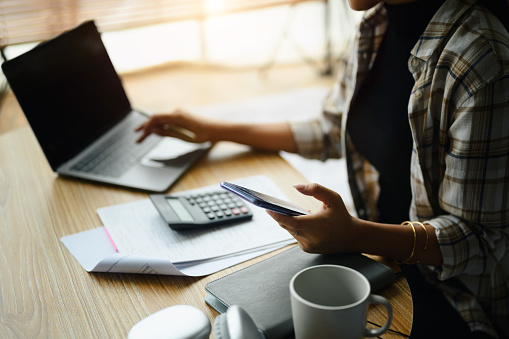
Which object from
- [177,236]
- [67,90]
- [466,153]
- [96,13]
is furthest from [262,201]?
[96,13]

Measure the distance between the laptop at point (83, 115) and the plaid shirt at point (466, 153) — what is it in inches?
→ 19.9

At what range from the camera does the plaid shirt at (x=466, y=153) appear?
80 cm

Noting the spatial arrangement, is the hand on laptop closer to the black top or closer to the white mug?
the black top

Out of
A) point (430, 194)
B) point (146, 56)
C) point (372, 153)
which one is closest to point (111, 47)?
point (146, 56)

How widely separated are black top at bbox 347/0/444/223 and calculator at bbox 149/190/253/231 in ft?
1.15

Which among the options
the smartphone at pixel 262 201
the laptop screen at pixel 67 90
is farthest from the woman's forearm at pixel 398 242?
the laptop screen at pixel 67 90

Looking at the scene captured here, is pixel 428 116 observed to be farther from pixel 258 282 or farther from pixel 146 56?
pixel 146 56

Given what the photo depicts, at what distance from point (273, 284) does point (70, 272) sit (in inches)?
12.5

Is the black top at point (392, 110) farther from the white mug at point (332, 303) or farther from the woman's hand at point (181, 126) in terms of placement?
the white mug at point (332, 303)

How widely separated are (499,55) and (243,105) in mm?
2202

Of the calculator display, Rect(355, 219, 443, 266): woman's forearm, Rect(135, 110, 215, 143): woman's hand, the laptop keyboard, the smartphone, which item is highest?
the smartphone

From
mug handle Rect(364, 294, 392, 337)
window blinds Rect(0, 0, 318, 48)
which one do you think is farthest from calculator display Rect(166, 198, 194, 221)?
window blinds Rect(0, 0, 318, 48)

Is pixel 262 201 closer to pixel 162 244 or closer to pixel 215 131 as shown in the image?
pixel 162 244

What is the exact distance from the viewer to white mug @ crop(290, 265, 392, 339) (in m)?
0.53
